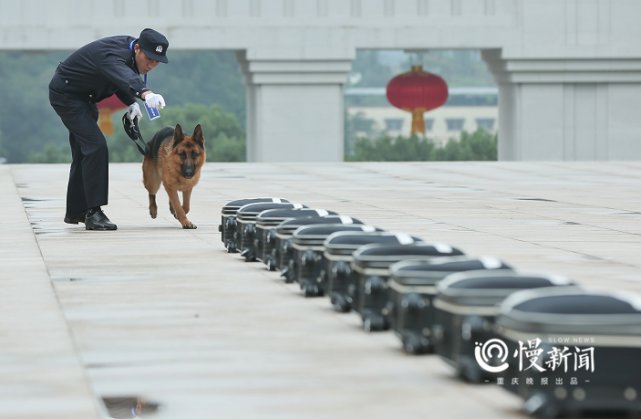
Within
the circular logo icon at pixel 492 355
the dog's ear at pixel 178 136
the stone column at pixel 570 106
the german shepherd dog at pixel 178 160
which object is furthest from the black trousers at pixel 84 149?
the stone column at pixel 570 106

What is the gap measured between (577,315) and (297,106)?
35.7 metres

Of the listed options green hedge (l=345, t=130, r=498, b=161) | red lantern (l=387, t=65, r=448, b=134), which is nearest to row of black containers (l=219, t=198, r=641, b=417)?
red lantern (l=387, t=65, r=448, b=134)

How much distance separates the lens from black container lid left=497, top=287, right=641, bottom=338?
5688 millimetres

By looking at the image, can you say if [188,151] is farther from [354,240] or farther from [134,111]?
[354,240]

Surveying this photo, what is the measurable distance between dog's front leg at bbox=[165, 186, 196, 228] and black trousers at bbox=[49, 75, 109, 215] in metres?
0.70

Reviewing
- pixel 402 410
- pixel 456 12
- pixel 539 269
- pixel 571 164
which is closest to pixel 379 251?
pixel 402 410

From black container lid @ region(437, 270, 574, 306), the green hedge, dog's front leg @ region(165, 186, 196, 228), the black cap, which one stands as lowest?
the green hedge

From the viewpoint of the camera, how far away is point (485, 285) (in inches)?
256

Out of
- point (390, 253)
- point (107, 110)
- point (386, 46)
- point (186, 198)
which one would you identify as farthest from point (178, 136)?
point (107, 110)

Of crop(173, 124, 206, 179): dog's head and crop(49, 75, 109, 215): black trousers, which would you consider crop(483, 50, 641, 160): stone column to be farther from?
crop(173, 124, 206, 179): dog's head

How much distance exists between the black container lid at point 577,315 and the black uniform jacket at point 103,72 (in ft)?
27.2

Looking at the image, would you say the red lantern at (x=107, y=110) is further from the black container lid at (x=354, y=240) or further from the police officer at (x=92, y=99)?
the black container lid at (x=354, y=240)

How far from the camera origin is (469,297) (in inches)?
250

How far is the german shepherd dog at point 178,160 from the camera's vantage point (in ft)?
46.5
